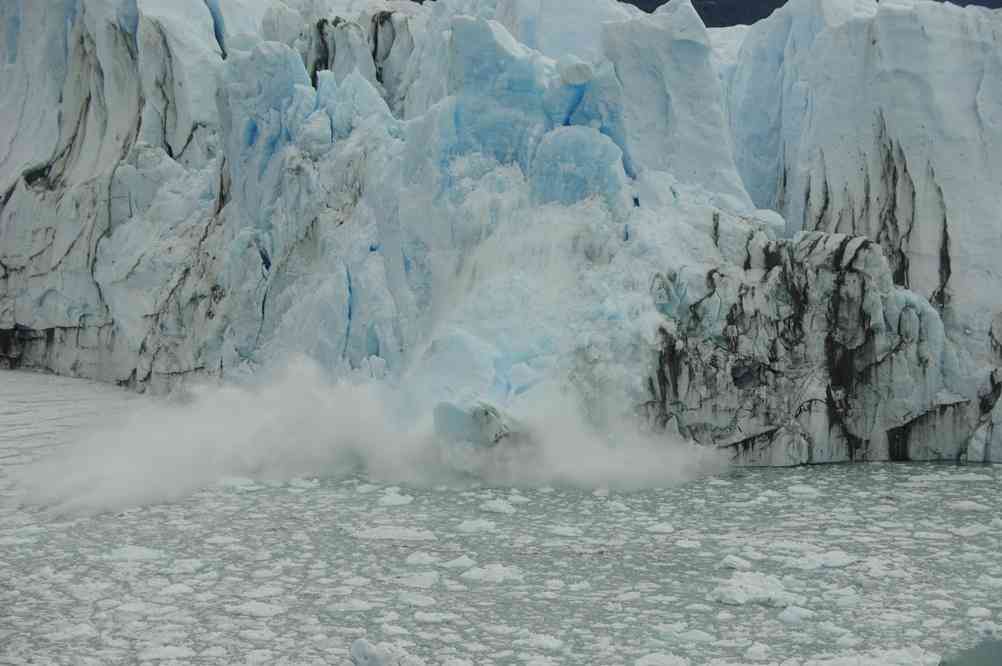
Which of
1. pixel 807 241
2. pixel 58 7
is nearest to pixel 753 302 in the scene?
pixel 807 241

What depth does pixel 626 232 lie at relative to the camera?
22.5 feet

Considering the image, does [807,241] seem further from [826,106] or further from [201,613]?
[201,613]

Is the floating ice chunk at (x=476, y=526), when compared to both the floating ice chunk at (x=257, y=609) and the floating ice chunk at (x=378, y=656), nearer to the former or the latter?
the floating ice chunk at (x=257, y=609)

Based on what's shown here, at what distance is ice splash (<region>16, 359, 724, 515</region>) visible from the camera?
5957mm

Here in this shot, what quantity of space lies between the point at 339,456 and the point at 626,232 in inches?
82.3

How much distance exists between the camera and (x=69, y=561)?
15.6ft

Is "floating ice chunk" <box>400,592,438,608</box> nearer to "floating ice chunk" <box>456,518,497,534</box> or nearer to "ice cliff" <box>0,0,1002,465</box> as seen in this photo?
"floating ice chunk" <box>456,518,497,534</box>

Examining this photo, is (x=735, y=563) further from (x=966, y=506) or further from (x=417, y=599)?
(x=966, y=506)

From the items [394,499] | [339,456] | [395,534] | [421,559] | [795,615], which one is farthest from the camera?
[339,456]

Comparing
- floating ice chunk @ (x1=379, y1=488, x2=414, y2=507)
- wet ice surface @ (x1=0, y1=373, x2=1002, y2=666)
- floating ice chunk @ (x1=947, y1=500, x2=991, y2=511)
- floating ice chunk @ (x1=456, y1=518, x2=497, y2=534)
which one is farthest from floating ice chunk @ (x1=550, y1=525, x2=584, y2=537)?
floating ice chunk @ (x1=947, y1=500, x2=991, y2=511)

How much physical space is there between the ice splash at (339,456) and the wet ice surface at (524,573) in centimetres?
19

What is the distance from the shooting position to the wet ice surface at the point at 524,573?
12.7 feet

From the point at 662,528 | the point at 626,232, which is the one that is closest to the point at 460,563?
the point at 662,528

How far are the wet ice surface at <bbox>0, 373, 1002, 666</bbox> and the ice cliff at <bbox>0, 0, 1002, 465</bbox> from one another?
0.59 meters
